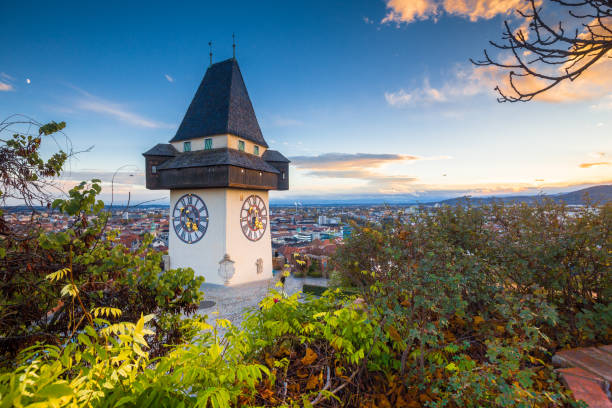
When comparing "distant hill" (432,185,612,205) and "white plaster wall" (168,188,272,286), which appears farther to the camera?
"white plaster wall" (168,188,272,286)

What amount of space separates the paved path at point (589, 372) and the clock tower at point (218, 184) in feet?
28.9

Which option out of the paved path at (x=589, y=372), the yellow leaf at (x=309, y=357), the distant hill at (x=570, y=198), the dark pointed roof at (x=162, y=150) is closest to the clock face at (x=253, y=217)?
the dark pointed roof at (x=162, y=150)

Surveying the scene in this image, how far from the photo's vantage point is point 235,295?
9.26 meters

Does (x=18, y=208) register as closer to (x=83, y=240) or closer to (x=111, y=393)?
(x=83, y=240)

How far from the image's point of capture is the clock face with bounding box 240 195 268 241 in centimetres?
1046

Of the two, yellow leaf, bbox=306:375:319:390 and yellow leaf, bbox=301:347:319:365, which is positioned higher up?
yellow leaf, bbox=301:347:319:365

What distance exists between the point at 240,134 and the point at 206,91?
2.95m

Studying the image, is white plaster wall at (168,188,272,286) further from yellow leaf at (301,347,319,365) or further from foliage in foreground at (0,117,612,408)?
yellow leaf at (301,347,319,365)

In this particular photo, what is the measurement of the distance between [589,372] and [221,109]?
459 inches

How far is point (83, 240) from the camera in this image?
2.05m

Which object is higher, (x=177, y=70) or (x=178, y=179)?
(x=177, y=70)

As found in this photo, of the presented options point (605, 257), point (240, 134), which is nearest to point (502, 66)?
point (605, 257)

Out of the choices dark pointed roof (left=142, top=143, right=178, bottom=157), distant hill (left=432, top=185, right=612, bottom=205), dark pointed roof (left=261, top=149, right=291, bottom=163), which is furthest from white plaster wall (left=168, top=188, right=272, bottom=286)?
distant hill (left=432, top=185, right=612, bottom=205)

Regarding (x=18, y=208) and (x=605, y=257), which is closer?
(x=18, y=208)
